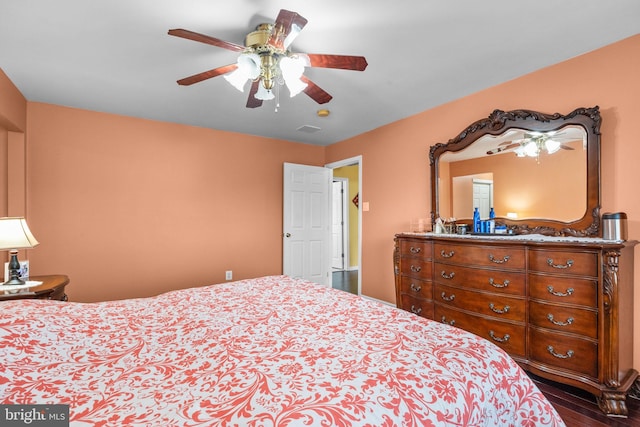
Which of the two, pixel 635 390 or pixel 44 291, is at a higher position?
pixel 44 291

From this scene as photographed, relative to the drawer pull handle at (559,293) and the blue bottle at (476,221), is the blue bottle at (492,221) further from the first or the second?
the drawer pull handle at (559,293)

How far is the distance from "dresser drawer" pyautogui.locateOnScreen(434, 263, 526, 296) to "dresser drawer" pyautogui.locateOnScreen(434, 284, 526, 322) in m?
0.05

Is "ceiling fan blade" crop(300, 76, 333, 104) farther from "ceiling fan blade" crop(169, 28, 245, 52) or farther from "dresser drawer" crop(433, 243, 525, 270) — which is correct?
"dresser drawer" crop(433, 243, 525, 270)

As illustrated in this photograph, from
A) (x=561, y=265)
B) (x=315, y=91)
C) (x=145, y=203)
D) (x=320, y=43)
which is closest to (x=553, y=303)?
(x=561, y=265)

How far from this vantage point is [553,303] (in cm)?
215

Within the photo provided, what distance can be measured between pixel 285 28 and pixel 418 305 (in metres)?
2.60

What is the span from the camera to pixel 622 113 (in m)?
2.21

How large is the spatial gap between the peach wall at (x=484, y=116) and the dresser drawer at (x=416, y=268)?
2.36 feet

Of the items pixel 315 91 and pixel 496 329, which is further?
pixel 496 329

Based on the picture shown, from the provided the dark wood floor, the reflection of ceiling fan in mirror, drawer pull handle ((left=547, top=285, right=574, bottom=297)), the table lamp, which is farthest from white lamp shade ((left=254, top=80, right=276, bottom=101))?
the dark wood floor

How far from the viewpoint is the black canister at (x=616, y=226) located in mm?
2082

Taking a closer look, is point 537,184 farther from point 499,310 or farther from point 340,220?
point 340,220

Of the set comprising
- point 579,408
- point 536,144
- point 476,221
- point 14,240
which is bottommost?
point 579,408

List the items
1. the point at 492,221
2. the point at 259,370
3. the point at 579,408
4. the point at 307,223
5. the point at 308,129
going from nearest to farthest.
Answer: the point at 259,370
the point at 579,408
the point at 492,221
the point at 308,129
the point at 307,223
